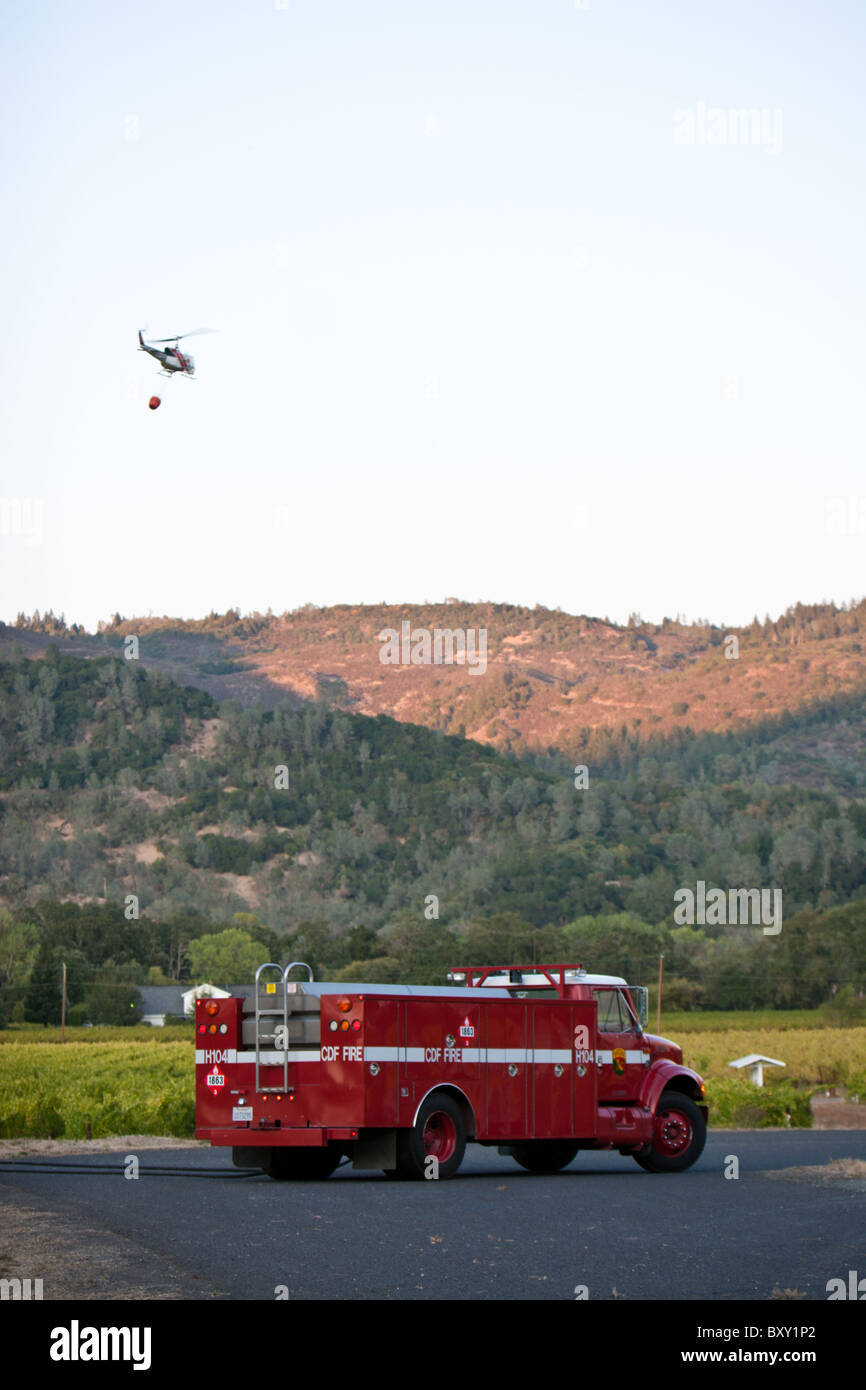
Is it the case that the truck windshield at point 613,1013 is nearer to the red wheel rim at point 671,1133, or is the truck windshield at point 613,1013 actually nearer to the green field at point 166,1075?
the red wheel rim at point 671,1133

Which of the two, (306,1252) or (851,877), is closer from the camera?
(306,1252)

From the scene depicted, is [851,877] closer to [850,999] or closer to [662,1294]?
[850,999]

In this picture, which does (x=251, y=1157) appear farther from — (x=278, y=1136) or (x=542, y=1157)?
(x=542, y=1157)

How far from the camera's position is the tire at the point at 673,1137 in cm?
2275

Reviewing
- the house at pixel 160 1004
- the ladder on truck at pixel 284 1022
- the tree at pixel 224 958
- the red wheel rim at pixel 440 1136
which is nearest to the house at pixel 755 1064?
the red wheel rim at pixel 440 1136

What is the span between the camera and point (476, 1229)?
583 inches

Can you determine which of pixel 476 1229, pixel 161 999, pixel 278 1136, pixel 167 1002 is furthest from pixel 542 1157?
pixel 161 999

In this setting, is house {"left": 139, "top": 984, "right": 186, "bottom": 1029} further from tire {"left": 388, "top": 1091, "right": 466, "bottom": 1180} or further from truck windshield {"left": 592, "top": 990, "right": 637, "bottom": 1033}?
tire {"left": 388, "top": 1091, "right": 466, "bottom": 1180}

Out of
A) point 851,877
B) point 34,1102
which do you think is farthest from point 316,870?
point 34,1102

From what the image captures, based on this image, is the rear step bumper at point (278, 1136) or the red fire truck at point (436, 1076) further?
the red fire truck at point (436, 1076)

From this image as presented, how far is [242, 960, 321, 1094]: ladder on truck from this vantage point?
20.1 metres

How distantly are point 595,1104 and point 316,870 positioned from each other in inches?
7046

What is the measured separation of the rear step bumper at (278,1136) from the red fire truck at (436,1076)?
0.02 metres
